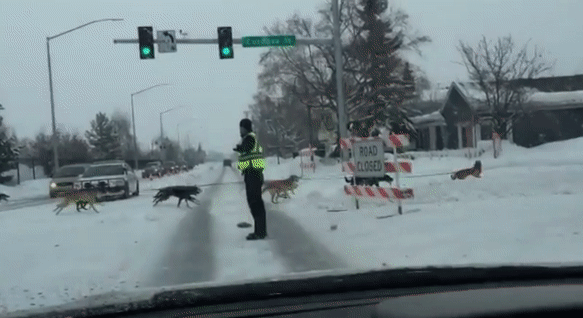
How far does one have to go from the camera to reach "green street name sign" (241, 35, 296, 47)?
782 inches

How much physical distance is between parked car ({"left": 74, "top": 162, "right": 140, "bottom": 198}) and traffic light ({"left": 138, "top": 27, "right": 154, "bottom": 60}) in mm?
5706

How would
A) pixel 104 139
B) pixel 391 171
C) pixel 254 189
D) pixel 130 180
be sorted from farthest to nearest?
pixel 104 139, pixel 130 180, pixel 391 171, pixel 254 189

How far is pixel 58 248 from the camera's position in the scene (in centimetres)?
977

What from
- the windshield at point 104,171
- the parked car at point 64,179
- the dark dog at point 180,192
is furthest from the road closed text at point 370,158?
the parked car at point 64,179

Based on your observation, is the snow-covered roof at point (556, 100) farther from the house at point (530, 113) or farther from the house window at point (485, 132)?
the house window at point (485, 132)

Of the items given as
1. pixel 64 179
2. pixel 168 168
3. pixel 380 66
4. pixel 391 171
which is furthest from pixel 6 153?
pixel 391 171

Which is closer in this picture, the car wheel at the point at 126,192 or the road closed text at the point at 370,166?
the road closed text at the point at 370,166

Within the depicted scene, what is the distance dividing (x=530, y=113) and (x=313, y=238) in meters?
37.4

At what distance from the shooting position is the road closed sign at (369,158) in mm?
11953

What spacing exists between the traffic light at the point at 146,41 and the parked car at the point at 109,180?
5.71m

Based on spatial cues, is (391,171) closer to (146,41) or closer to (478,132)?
(146,41)

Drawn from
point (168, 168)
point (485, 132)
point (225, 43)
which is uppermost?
point (225, 43)

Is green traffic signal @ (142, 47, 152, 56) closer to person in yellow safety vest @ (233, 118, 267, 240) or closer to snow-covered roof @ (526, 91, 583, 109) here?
person in yellow safety vest @ (233, 118, 267, 240)

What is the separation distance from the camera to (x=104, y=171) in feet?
79.0
